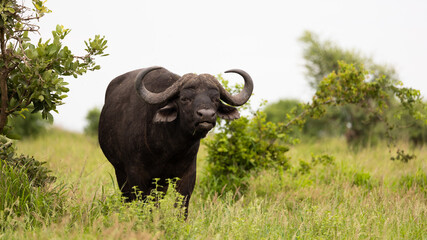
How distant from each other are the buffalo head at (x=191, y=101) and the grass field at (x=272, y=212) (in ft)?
2.90

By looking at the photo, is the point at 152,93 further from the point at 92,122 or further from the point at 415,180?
→ the point at 92,122

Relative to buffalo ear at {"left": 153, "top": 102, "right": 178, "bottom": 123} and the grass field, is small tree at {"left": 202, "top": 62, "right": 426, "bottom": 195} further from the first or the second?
buffalo ear at {"left": 153, "top": 102, "right": 178, "bottom": 123}

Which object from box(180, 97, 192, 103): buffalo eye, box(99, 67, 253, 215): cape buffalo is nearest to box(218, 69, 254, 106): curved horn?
box(99, 67, 253, 215): cape buffalo

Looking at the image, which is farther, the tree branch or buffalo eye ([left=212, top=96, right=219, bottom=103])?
the tree branch

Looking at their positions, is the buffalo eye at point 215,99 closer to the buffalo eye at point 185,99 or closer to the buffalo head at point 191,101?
the buffalo head at point 191,101

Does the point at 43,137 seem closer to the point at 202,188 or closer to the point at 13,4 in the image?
the point at 202,188

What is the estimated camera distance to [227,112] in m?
5.23

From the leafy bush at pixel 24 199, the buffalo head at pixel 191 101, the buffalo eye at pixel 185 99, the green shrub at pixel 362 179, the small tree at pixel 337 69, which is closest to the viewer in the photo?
the leafy bush at pixel 24 199

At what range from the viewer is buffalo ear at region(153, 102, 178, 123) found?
16.3 ft

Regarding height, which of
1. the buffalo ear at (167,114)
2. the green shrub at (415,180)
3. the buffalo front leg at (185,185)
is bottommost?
the buffalo front leg at (185,185)

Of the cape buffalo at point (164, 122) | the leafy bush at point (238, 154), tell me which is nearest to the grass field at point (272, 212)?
the leafy bush at point (238, 154)

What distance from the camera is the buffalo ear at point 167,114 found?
4957 mm

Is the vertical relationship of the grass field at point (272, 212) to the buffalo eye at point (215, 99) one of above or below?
below

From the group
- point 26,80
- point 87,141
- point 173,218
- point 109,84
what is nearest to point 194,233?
point 173,218
